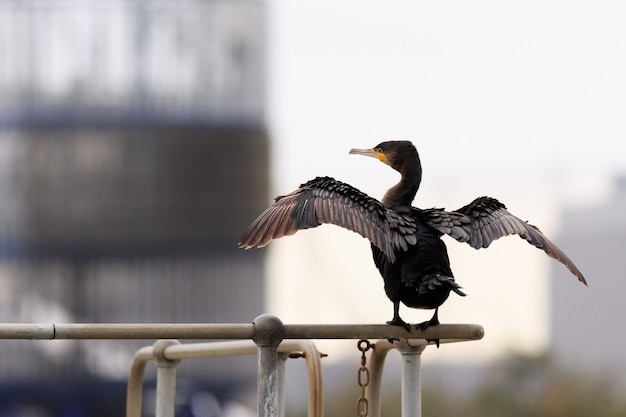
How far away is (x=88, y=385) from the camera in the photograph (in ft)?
83.0

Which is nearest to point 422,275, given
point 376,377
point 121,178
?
point 376,377

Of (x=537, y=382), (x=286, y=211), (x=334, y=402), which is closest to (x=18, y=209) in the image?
(x=334, y=402)

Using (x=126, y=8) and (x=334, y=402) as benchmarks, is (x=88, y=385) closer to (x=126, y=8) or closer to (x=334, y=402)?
(x=334, y=402)

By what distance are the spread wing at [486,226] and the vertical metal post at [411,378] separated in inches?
14.9

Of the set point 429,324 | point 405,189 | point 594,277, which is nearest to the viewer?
point 429,324

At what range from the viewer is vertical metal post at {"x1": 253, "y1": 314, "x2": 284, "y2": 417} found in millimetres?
3555

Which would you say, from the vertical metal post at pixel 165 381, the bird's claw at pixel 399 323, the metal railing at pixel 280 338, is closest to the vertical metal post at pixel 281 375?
the metal railing at pixel 280 338

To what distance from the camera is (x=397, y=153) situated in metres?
4.50

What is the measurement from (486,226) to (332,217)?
486mm

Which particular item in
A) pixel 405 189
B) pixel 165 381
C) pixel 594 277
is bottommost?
pixel 594 277

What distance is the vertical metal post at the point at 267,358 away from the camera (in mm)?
3555

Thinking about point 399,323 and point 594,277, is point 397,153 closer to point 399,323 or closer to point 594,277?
point 399,323

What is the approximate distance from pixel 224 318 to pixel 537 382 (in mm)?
6711

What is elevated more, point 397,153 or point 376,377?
point 397,153
